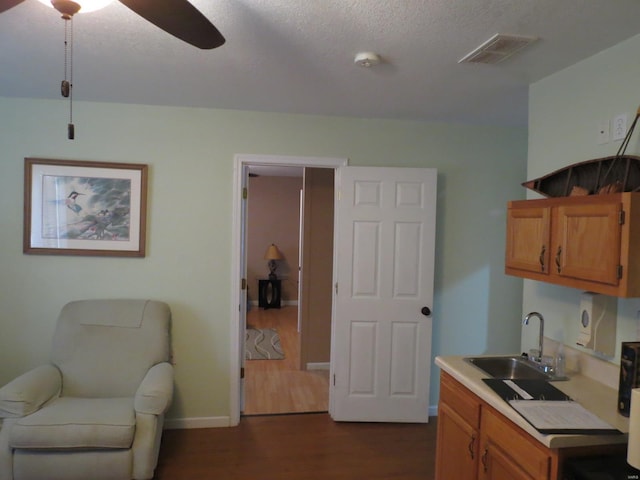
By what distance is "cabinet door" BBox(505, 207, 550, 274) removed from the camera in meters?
1.98

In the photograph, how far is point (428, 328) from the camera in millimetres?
3391

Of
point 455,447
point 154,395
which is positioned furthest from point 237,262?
point 455,447

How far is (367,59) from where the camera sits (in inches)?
83.8

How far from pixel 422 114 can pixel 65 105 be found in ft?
8.57

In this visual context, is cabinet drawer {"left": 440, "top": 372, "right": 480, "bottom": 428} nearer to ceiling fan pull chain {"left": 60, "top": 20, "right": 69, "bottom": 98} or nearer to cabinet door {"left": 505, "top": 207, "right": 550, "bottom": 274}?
cabinet door {"left": 505, "top": 207, "right": 550, "bottom": 274}

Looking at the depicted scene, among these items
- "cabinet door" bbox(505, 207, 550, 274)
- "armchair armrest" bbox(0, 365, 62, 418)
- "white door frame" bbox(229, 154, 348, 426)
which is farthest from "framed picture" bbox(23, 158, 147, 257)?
"cabinet door" bbox(505, 207, 550, 274)

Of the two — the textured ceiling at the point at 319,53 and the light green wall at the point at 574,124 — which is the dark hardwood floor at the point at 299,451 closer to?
Result: the light green wall at the point at 574,124

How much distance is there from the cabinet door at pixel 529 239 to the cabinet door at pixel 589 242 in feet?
0.22

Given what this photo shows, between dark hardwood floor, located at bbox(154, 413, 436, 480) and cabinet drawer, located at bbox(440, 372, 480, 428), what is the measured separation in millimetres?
804

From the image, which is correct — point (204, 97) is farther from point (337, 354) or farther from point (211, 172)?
point (337, 354)

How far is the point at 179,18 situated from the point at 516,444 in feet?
6.32

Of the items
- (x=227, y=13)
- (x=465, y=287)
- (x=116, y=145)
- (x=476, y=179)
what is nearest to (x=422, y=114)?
(x=476, y=179)

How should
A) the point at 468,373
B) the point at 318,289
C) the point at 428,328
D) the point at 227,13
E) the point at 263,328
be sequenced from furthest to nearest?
the point at 263,328, the point at 318,289, the point at 428,328, the point at 468,373, the point at 227,13

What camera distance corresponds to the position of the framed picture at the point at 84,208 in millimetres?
3066
